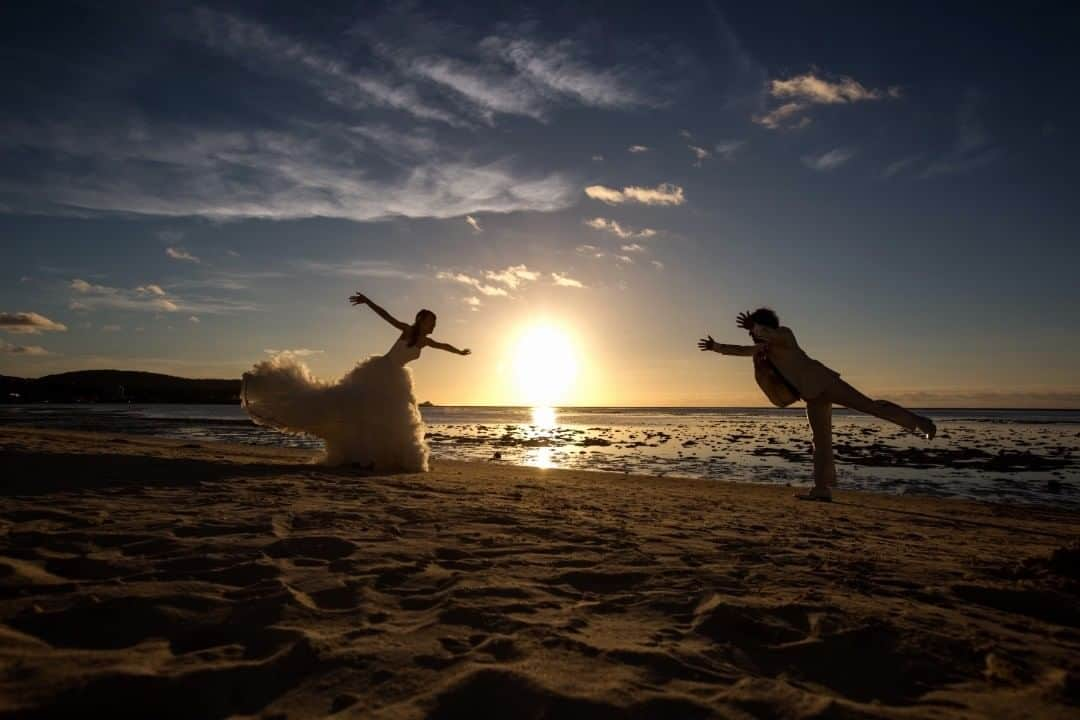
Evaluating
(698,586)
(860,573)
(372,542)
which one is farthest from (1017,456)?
(372,542)

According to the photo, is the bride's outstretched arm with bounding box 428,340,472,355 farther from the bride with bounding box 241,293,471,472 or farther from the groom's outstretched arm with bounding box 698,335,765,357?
the groom's outstretched arm with bounding box 698,335,765,357

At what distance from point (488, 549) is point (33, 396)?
128045 mm

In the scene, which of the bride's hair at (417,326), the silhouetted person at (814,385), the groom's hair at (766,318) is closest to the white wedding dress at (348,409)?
the bride's hair at (417,326)

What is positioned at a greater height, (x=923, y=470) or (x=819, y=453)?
(x=819, y=453)

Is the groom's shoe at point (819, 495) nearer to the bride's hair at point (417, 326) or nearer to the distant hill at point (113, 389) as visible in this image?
the bride's hair at point (417, 326)

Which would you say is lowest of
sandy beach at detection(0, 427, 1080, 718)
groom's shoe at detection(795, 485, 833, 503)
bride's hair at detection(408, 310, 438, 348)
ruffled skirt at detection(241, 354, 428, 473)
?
groom's shoe at detection(795, 485, 833, 503)

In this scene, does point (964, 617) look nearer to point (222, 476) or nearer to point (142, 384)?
point (222, 476)

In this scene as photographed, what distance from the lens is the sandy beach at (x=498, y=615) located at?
2.43 m

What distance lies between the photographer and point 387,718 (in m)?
2.23

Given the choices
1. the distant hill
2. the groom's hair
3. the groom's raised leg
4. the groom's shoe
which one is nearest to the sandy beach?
the groom's shoe

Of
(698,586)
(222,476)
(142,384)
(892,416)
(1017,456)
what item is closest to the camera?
A: (698,586)

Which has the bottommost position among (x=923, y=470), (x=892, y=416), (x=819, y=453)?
(x=923, y=470)

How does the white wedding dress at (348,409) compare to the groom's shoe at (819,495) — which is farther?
the white wedding dress at (348,409)

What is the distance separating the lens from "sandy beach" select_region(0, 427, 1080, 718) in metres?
2.43
